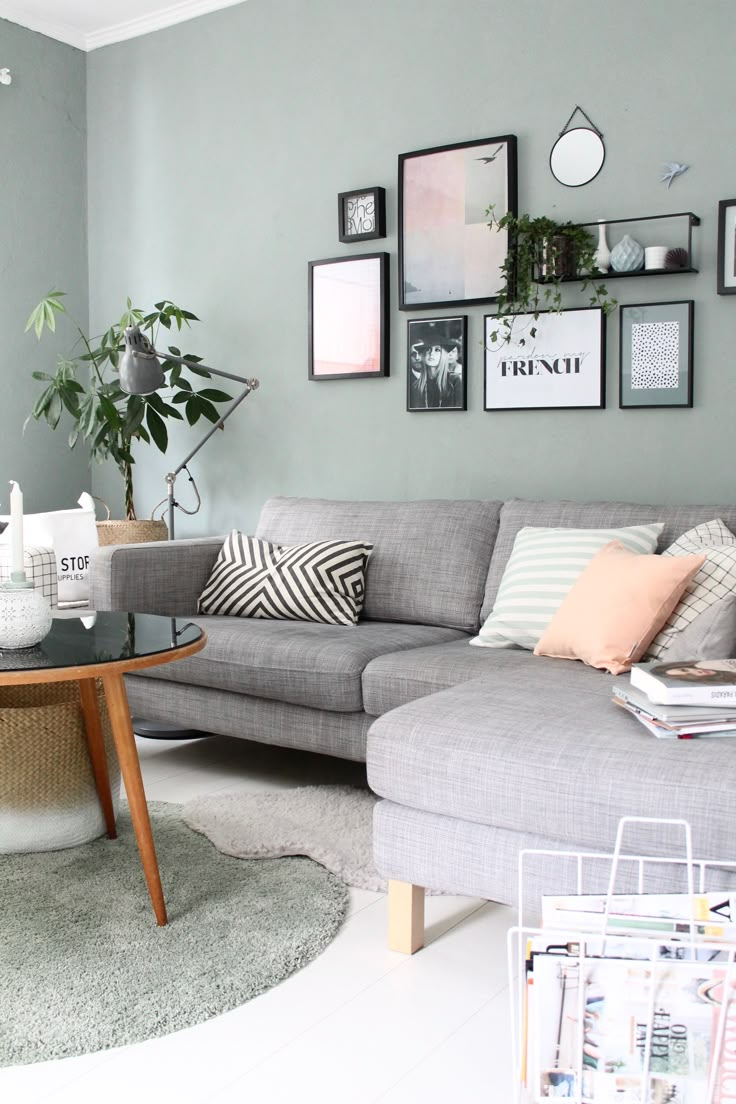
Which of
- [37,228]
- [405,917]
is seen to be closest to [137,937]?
[405,917]

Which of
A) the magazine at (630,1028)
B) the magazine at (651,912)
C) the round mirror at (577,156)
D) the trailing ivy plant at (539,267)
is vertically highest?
the round mirror at (577,156)

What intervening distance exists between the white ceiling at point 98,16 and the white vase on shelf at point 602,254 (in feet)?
6.23

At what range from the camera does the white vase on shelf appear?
127 inches

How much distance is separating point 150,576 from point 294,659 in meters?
0.72

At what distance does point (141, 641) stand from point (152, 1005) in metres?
0.73

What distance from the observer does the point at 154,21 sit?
4.41 metres

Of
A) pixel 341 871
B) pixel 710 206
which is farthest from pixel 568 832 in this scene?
pixel 710 206

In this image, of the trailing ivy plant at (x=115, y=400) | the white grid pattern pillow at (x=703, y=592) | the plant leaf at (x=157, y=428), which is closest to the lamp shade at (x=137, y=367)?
the trailing ivy plant at (x=115, y=400)

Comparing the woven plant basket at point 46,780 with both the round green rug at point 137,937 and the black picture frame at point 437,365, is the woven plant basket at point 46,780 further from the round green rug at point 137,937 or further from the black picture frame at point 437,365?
the black picture frame at point 437,365

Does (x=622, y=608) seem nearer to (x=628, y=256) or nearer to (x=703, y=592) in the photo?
(x=703, y=592)

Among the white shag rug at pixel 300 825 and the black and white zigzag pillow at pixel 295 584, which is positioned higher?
the black and white zigzag pillow at pixel 295 584

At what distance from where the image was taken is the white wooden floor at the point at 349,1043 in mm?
1545

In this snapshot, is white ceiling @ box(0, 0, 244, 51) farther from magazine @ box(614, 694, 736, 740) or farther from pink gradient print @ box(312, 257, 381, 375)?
magazine @ box(614, 694, 736, 740)

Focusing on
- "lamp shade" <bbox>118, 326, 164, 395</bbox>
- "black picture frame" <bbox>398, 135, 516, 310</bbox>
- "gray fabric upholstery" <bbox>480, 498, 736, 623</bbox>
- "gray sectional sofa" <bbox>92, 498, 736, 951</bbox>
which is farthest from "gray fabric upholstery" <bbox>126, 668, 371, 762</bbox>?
"black picture frame" <bbox>398, 135, 516, 310</bbox>
